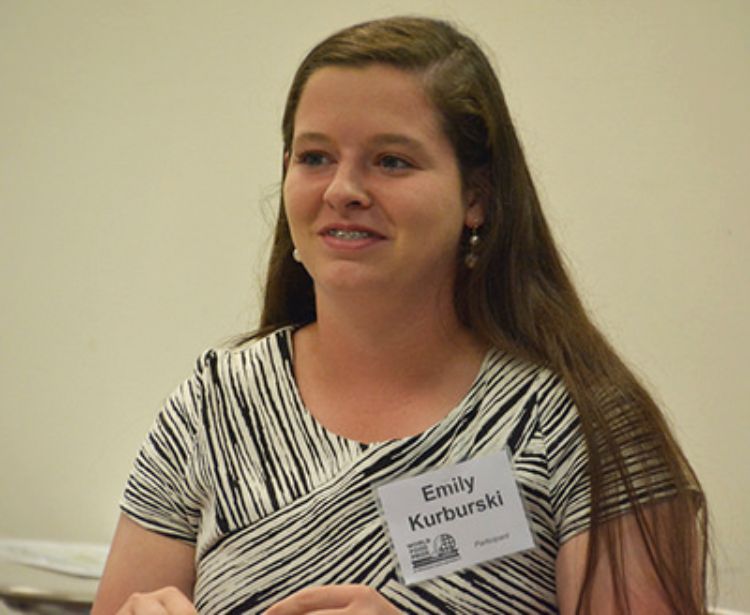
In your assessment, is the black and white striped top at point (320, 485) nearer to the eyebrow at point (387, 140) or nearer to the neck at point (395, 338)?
the neck at point (395, 338)

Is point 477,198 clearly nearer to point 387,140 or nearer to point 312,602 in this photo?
point 387,140

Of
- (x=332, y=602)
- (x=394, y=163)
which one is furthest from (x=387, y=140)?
(x=332, y=602)

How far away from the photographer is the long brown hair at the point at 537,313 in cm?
152

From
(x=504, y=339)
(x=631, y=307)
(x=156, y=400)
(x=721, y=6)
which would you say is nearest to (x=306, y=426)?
(x=504, y=339)

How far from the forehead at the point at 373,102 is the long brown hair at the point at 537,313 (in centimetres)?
1

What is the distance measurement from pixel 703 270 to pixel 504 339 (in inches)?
32.2

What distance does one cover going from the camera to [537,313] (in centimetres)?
168

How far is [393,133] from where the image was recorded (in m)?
1.57

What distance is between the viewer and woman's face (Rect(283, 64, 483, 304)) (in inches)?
62.0

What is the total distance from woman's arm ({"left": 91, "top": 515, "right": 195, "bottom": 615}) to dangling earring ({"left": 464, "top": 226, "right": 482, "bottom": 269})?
52 cm

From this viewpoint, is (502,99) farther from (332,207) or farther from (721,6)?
(721,6)

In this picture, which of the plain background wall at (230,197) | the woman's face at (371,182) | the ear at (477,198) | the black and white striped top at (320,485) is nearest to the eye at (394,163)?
the woman's face at (371,182)

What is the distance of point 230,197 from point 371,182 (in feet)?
4.61

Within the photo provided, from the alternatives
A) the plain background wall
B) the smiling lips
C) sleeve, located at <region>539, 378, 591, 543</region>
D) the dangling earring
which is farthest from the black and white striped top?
the plain background wall
